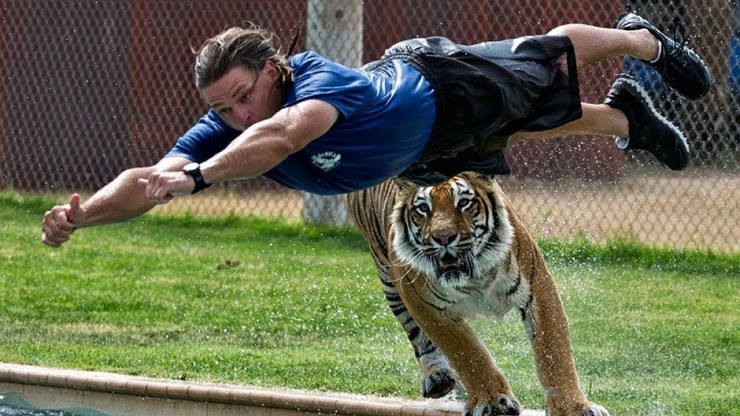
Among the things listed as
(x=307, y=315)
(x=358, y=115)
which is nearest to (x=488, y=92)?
(x=358, y=115)

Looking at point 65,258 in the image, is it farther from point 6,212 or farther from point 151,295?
point 6,212

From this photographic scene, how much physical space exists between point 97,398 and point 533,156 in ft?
16.3

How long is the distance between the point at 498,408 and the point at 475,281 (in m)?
0.51

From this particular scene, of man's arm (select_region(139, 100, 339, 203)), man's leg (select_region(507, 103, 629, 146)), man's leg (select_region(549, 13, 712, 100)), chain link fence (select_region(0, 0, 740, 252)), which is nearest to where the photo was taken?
man's arm (select_region(139, 100, 339, 203))

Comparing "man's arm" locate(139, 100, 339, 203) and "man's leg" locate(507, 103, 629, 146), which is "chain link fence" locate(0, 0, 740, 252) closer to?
"man's leg" locate(507, 103, 629, 146)

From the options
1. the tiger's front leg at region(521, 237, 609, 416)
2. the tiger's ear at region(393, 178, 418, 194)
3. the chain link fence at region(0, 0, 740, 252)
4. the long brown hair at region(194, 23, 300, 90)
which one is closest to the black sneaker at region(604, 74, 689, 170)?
the tiger's front leg at region(521, 237, 609, 416)

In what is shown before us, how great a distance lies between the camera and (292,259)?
10.4m

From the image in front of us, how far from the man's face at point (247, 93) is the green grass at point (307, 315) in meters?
1.77

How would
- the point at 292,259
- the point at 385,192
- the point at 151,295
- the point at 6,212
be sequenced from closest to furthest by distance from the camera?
the point at 385,192 < the point at 151,295 < the point at 292,259 < the point at 6,212

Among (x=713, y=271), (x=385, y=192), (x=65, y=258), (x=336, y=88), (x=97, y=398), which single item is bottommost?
(x=713, y=271)

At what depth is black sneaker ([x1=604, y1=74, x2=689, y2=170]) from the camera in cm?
656

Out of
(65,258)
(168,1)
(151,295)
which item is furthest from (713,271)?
(168,1)

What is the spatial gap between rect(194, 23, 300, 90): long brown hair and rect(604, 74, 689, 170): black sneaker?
1899mm

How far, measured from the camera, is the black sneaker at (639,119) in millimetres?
6559
